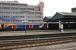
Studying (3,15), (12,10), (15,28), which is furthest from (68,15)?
(12,10)

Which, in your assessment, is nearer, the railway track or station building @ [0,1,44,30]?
the railway track

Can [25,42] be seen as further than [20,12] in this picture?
No

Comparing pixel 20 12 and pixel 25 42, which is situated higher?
pixel 20 12

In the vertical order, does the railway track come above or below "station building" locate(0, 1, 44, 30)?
below

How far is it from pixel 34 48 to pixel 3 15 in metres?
66.8

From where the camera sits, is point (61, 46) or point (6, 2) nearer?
point (61, 46)

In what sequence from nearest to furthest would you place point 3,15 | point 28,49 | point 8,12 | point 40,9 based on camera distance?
point 28,49 → point 3,15 → point 8,12 → point 40,9

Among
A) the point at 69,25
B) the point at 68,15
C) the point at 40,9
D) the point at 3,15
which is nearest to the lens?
the point at 68,15

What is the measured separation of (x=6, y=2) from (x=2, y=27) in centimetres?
3828

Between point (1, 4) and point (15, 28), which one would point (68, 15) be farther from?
point (1, 4)

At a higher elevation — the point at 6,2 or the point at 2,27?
the point at 6,2

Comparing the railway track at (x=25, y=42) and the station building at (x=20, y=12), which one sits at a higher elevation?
the station building at (x=20, y=12)

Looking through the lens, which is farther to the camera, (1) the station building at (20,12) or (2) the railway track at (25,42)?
(1) the station building at (20,12)

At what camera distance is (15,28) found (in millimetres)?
61406
